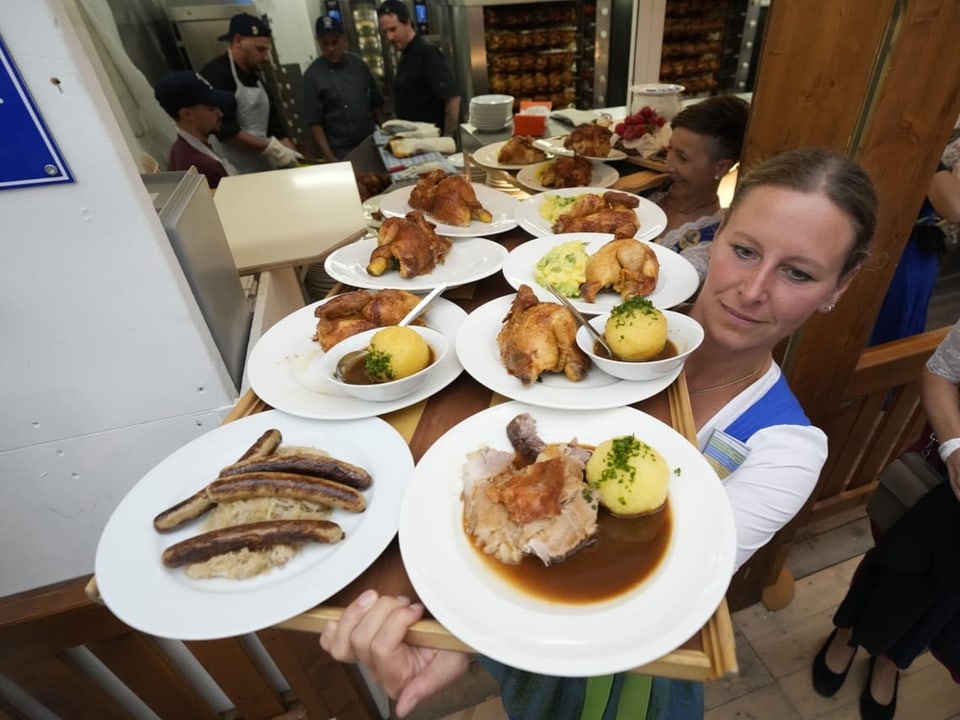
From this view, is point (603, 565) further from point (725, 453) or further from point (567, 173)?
point (567, 173)

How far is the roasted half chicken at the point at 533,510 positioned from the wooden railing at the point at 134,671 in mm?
1416

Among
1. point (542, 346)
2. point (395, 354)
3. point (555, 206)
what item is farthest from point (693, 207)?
point (395, 354)

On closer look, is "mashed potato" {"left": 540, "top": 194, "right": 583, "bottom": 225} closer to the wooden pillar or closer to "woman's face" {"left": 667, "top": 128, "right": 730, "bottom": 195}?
the wooden pillar

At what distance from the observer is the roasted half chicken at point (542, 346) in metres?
1.29

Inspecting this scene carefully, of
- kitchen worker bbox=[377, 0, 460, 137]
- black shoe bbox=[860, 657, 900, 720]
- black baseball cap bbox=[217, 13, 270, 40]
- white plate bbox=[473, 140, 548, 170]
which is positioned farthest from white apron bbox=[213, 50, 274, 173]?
black shoe bbox=[860, 657, 900, 720]

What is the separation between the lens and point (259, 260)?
2.22 meters

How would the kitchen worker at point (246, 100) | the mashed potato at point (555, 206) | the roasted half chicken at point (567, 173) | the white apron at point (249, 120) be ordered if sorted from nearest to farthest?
the mashed potato at point (555, 206) < the roasted half chicken at point (567, 173) < the kitchen worker at point (246, 100) < the white apron at point (249, 120)

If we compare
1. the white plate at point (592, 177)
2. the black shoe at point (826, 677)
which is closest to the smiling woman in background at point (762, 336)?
the white plate at point (592, 177)

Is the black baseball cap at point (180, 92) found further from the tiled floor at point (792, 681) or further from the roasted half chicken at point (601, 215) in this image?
the tiled floor at point (792, 681)

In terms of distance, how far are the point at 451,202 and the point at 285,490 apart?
1.50 metres

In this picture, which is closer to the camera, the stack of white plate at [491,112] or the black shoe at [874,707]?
the black shoe at [874,707]

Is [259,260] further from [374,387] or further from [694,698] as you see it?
[694,698]

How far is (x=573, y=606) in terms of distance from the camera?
34.0 inches

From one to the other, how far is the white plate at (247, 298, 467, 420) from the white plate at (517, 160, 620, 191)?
58.7 inches
